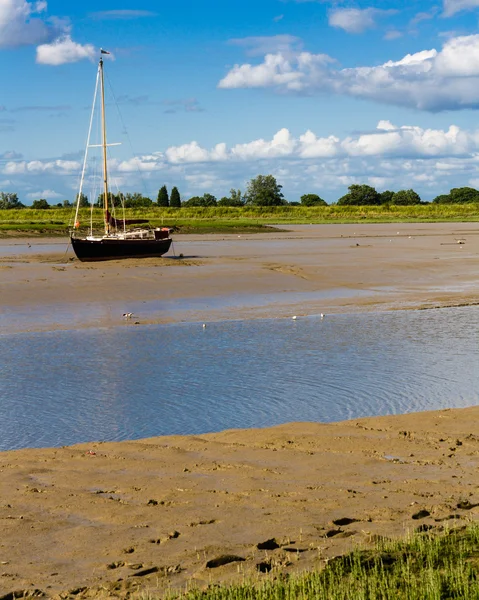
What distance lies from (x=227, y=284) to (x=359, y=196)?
11269 centimetres

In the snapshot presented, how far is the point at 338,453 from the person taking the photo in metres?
9.45

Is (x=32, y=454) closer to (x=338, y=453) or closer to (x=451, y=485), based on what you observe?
(x=338, y=453)

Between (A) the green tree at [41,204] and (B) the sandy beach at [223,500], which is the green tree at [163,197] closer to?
(A) the green tree at [41,204]

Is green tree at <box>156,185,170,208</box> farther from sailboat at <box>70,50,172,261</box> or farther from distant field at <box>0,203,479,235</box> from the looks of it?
sailboat at <box>70,50,172,261</box>

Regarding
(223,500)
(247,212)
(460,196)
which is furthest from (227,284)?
(460,196)

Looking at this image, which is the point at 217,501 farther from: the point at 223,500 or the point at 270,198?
the point at 270,198

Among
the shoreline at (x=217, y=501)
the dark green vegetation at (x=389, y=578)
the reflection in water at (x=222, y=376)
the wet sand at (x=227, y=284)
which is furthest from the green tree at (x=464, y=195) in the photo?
the dark green vegetation at (x=389, y=578)

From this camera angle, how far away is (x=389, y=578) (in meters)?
5.82

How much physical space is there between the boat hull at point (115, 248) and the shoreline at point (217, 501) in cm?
2977

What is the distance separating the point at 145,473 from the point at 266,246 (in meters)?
43.8

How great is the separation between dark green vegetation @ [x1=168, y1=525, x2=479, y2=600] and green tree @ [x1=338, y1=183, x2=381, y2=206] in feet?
443

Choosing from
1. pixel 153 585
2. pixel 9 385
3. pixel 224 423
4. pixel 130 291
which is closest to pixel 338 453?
pixel 224 423

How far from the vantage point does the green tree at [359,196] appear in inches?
5522

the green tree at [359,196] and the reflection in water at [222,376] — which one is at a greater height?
the green tree at [359,196]
